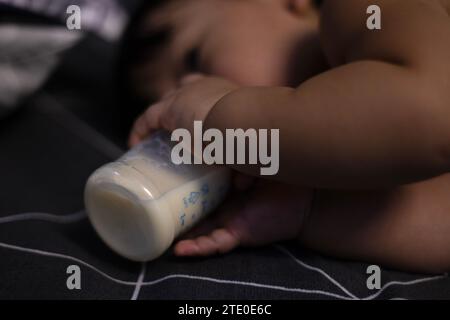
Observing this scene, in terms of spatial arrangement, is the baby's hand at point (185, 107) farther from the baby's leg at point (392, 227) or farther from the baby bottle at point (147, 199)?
the baby's leg at point (392, 227)

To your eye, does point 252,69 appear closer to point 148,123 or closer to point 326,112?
point 148,123

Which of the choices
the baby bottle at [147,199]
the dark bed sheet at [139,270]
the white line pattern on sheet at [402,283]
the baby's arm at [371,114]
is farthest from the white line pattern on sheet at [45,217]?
the white line pattern on sheet at [402,283]

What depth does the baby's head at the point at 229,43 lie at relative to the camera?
0.81 metres

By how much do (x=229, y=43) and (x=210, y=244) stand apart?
35 cm

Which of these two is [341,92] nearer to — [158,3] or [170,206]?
[170,206]

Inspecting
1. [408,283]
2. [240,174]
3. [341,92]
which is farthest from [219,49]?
[408,283]

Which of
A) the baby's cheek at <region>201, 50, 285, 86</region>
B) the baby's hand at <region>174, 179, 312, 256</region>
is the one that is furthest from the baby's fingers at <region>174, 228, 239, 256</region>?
the baby's cheek at <region>201, 50, 285, 86</region>

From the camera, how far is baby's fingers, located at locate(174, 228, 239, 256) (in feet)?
2.17


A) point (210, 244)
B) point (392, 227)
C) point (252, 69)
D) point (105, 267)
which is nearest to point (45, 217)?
point (105, 267)

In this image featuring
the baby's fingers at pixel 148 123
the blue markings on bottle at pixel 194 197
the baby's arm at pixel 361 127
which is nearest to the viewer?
the baby's arm at pixel 361 127

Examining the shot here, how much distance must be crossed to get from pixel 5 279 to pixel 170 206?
8.3 inches

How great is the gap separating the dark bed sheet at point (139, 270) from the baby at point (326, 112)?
0.09 ft

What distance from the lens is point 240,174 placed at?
71cm

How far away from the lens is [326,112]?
538mm
